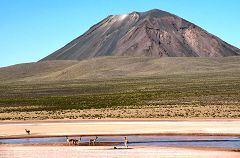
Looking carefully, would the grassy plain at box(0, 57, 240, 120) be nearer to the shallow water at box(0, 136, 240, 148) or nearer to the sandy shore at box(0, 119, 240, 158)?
the sandy shore at box(0, 119, 240, 158)

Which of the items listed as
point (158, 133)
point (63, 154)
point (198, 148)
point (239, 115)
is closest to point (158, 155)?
point (198, 148)

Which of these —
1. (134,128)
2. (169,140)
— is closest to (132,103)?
(134,128)

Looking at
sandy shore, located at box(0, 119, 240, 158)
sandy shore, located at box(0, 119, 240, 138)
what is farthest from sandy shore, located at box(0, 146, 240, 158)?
sandy shore, located at box(0, 119, 240, 138)

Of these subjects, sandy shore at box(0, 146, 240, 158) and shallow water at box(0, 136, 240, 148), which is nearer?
sandy shore at box(0, 146, 240, 158)

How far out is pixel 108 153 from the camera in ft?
92.7

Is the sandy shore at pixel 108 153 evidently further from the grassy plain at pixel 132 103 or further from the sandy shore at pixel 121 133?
the grassy plain at pixel 132 103

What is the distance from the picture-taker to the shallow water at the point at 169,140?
102 feet

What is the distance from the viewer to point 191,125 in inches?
1652

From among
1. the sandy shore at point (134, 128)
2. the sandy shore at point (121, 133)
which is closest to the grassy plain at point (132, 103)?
the sandy shore at point (134, 128)

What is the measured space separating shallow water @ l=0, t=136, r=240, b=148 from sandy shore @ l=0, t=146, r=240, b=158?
2.69m

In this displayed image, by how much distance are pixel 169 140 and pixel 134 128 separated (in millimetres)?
7789

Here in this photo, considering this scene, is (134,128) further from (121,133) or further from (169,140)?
(169,140)

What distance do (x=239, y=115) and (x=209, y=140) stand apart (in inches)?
707

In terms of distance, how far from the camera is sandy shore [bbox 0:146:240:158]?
26852 millimetres
